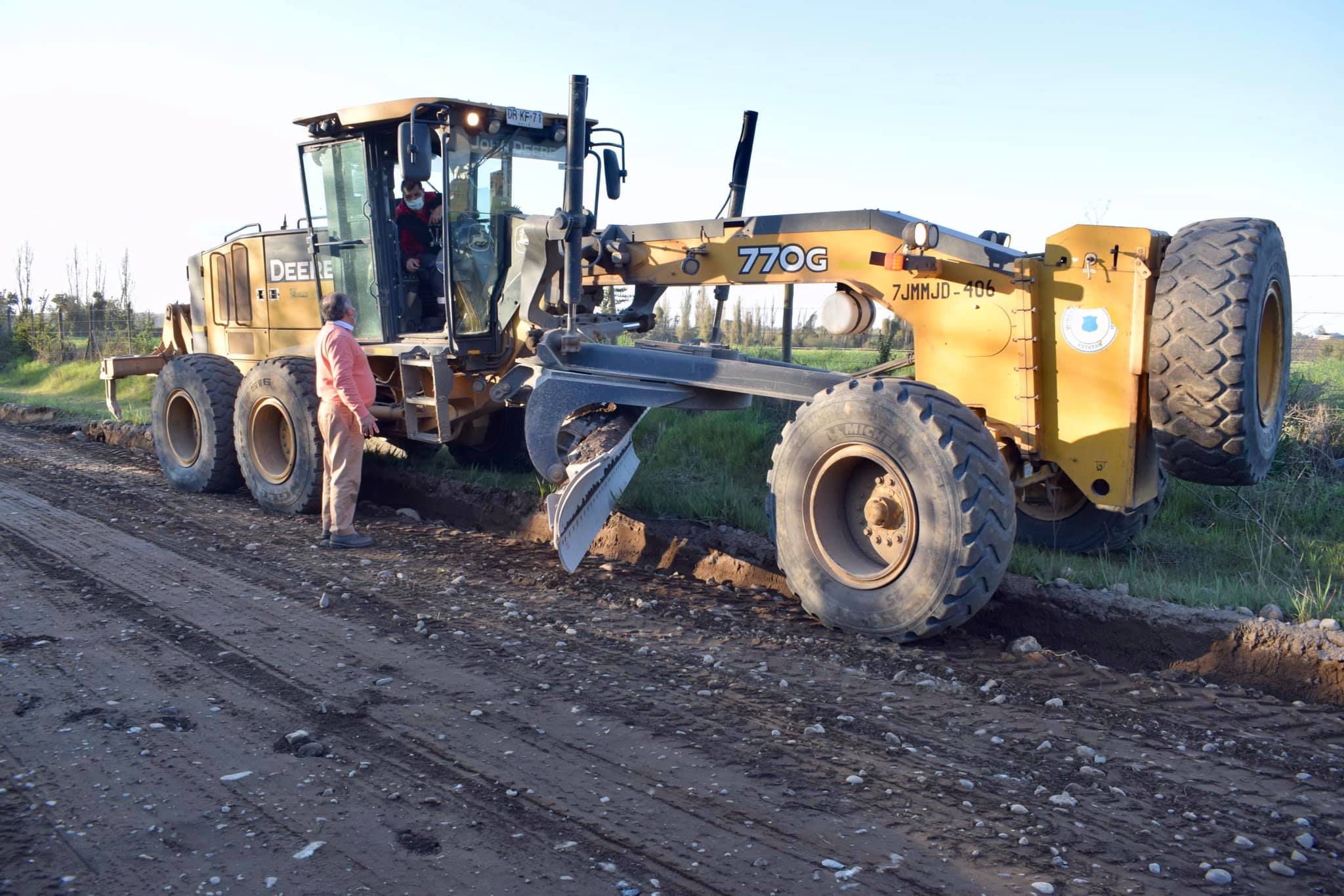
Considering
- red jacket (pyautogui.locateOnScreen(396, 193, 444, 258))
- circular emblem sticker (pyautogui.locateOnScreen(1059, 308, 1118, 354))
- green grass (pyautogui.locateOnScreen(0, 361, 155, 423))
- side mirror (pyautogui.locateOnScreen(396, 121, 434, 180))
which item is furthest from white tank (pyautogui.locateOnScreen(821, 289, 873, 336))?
green grass (pyautogui.locateOnScreen(0, 361, 155, 423))

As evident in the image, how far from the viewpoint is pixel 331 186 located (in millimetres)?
8812

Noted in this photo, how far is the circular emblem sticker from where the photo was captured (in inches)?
209

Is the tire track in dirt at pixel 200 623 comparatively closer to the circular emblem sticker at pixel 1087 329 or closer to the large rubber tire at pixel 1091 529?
the circular emblem sticker at pixel 1087 329

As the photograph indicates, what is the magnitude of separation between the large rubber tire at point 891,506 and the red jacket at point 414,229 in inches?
167

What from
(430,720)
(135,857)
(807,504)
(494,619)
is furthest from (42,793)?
(807,504)

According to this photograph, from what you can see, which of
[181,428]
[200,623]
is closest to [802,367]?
[200,623]

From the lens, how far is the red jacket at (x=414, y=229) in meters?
8.59

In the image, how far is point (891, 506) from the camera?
546 cm

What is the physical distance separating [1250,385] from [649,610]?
3.27 m

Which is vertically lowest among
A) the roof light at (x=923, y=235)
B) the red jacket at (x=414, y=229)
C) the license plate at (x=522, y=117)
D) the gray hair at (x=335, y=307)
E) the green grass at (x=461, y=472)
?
the green grass at (x=461, y=472)

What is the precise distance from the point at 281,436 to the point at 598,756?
635cm

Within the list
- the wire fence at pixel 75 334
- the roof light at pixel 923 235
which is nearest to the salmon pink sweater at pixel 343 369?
the roof light at pixel 923 235

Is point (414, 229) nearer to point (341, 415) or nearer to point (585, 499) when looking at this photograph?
point (341, 415)

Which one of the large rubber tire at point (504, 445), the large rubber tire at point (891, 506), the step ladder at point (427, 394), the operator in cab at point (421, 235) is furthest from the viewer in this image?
the large rubber tire at point (504, 445)
